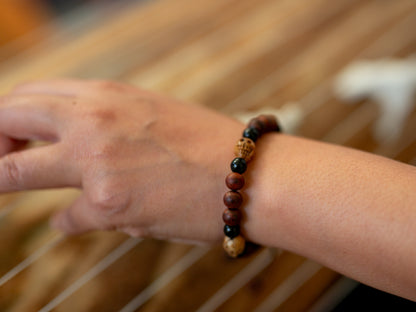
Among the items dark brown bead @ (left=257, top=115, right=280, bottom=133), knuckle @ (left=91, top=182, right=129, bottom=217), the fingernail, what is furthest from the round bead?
the fingernail

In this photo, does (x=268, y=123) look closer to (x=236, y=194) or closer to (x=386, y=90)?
(x=236, y=194)

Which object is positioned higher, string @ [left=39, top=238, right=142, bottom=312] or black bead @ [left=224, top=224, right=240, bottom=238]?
black bead @ [left=224, top=224, right=240, bottom=238]

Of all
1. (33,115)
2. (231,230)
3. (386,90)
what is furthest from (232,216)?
(386,90)

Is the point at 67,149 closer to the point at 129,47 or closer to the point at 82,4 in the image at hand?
the point at 129,47

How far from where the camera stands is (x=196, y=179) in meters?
0.58

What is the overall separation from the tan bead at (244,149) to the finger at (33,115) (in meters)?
0.29

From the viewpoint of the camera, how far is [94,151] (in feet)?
1.90

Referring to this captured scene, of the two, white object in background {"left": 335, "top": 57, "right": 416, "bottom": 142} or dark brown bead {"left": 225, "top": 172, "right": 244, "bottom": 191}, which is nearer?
dark brown bead {"left": 225, "top": 172, "right": 244, "bottom": 191}

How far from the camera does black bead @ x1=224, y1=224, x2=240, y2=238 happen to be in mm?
564

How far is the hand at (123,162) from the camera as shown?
1.89ft

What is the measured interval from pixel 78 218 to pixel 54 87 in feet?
0.84

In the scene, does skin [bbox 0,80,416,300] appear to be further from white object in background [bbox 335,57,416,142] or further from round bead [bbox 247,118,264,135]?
white object in background [bbox 335,57,416,142]

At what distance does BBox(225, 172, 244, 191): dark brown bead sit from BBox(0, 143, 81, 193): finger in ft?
0.80

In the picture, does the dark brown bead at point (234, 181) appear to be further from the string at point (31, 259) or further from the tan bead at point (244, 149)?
the string at point (31, 259)
